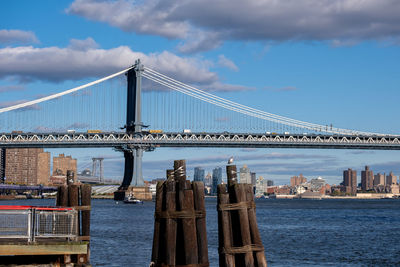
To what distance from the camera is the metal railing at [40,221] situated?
43.1ft

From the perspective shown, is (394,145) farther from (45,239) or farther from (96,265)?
(45,239)

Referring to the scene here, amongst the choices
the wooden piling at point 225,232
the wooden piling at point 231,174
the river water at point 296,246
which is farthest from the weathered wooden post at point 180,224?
the river water at point 296,246

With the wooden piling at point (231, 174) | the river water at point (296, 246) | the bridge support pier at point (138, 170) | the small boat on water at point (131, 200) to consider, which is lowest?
the river water at point (296, 246)

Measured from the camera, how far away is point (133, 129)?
348 feet

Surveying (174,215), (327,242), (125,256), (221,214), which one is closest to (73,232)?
(174,215)

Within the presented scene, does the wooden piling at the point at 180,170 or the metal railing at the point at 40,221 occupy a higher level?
the wooden piling at the point at 180,170

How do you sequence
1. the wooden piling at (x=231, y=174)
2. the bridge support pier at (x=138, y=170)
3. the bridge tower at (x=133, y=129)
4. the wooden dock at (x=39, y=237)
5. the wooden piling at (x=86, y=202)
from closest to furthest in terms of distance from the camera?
the wooden dock at (x=39, y=237), the wooden piling at (x=231, y=174), the wooden piling at (x=86, y=202), the bridge support pier at (x=138, y=170), the bridge tower at (x=133, y=129)

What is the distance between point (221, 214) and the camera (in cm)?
1398

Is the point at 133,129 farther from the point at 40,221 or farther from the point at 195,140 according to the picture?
the point at 40,221

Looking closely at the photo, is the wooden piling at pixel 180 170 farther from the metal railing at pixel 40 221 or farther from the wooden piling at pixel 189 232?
the metal railing at pixel 40 221

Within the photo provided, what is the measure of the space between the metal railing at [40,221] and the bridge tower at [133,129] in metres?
88.3

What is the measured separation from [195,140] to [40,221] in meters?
87.6

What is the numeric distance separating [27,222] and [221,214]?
3598 millimetres

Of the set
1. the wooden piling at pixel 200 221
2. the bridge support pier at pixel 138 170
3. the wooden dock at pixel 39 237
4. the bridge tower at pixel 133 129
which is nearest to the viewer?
the wooden dock at pixel 39 237
